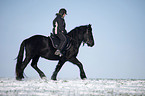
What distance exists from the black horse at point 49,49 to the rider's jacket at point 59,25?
1.77 feet

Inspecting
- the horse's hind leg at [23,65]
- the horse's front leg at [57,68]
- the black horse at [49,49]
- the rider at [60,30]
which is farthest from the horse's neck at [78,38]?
the horse's hind leg at [23,65]

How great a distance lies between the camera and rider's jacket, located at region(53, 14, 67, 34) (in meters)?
8.98

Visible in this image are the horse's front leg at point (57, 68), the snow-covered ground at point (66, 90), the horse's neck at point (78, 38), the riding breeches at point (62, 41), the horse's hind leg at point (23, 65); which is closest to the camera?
the snow-covered ground at point (66, 90)

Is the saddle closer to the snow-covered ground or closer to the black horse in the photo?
the black horse

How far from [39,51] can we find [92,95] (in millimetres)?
4749

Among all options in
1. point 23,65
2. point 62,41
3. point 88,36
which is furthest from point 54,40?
point 23,65

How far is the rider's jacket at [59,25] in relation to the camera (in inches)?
354

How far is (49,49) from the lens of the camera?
9.09 meters

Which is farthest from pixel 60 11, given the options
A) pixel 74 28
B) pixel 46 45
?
pixel 46 45

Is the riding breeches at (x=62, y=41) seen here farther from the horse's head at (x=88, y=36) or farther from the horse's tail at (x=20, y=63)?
the horse's tail at (x=20, y=63)

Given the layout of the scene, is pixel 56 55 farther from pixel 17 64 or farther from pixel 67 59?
pixel 17 64

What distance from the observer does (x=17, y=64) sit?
351 inches

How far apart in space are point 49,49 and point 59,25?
1.18m

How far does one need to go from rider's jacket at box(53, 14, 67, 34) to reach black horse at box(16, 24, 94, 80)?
540 millimetres
